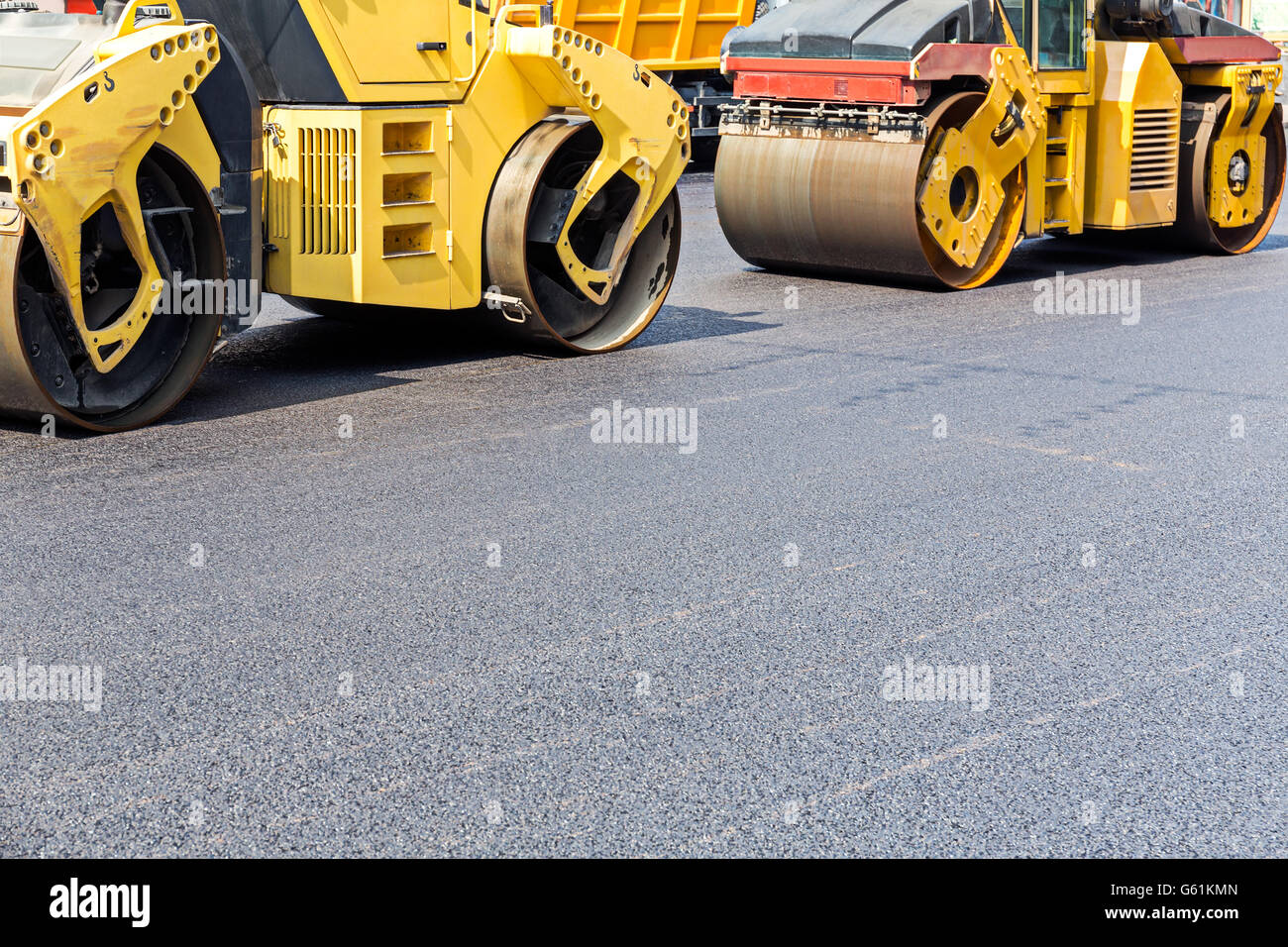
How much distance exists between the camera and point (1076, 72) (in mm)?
11148

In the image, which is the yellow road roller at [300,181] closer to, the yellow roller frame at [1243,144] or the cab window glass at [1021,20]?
the cab window glass at [1021,20]

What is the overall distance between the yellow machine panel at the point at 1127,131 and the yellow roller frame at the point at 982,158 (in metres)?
0.81

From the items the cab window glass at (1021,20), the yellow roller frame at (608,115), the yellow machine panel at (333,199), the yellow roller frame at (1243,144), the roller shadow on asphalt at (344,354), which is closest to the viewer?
the roller shadow on asphalt at (344,354)

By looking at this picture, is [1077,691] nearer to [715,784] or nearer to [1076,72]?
[715,784]

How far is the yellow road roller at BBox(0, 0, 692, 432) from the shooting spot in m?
6.14

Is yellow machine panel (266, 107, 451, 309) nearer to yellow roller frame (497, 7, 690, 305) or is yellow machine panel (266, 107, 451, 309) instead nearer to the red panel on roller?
yellow roller frame (497, 7, 690, 305)

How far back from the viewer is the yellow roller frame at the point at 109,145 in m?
5.88

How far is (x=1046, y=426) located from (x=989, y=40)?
4695mm

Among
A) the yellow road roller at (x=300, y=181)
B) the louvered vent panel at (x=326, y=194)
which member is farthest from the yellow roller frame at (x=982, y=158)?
the louvered vent panel at (x=326, y=194)

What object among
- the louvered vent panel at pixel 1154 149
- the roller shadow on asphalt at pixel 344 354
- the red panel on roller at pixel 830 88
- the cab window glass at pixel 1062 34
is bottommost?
the roller shadow on asphalt at pixel 344 354

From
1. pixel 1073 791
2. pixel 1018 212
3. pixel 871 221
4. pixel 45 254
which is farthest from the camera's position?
pixel 1018 212

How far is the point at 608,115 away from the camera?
321 inches

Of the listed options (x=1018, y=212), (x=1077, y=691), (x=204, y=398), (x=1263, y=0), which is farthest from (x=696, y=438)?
(x=1263, y=0)

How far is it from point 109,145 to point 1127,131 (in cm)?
757
